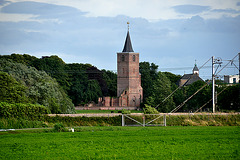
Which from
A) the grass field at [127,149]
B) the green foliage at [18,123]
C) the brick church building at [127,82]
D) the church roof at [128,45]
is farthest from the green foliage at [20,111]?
the church roof at [128,45]

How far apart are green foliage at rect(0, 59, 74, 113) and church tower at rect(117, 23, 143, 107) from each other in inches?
1612

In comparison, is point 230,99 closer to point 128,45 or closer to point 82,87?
point 82,87

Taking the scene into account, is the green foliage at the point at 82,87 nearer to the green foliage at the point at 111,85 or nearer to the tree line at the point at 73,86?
the tree line at the point at 73,86

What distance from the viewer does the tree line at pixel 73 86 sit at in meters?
48.1

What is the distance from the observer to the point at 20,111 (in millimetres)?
34625

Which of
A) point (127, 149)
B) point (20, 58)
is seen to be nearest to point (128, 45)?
point (20, 58)

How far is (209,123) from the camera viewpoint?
3497 centimetres

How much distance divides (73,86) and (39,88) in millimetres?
41912

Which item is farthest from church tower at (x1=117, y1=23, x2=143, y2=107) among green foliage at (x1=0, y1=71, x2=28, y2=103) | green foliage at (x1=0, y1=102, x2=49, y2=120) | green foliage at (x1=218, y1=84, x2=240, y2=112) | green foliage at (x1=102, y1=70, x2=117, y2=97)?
green foliage at (x1=0, y1=102, x2=49, y2=120)

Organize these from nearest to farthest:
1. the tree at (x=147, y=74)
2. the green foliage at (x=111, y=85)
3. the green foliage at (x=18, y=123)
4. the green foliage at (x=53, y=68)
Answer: the green foliage at (x=18, y=123), the green foliage at (x=53, y=68), the tree at (x=147, y=74), the green foliage at (x=111, y=85)

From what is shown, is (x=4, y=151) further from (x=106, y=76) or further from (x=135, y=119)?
(x=106, y=76)

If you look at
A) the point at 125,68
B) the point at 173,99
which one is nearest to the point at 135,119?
the point at 173,99

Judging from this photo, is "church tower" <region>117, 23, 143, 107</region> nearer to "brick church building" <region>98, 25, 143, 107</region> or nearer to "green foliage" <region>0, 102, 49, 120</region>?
"brick church building" <region>98, 25, 143, 107</region>

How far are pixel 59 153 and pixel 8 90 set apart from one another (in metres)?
27.1
